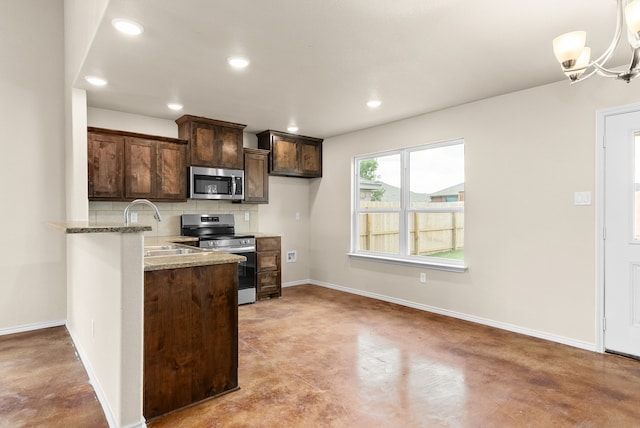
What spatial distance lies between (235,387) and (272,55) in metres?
2.42

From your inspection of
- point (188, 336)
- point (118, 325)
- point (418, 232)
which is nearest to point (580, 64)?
point (188, 336)

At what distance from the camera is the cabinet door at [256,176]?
5.07m

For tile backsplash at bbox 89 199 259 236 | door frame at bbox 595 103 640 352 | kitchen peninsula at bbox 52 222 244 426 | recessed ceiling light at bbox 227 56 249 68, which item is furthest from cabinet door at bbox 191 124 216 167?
door frame at bbox 595 103 640 352

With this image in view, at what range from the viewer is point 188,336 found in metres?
2.22

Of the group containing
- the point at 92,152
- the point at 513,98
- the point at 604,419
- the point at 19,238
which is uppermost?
the point at 513,98

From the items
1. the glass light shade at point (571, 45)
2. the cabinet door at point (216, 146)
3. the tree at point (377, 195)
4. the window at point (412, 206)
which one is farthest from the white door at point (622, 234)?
the cabinet door at point (216, 146)

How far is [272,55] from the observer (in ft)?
8.82

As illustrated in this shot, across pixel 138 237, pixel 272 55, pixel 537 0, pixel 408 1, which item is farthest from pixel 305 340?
pixel 537 0

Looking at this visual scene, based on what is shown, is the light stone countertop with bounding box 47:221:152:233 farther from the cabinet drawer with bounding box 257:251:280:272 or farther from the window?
the window

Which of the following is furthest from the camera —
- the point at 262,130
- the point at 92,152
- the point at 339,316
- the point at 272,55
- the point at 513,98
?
the point at 262,130

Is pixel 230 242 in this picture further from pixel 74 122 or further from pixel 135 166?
pixel 74 122

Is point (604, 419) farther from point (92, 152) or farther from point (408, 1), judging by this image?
point (92, 152)

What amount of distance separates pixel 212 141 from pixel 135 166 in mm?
998

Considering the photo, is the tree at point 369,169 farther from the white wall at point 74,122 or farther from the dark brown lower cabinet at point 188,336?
the white wall at point 74,122
